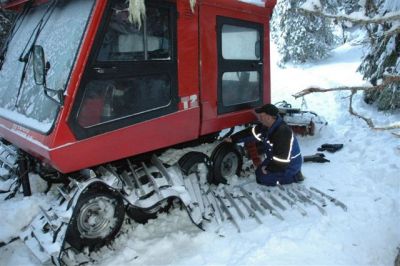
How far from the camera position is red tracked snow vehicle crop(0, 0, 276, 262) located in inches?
132

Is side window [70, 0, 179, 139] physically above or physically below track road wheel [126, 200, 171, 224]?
above

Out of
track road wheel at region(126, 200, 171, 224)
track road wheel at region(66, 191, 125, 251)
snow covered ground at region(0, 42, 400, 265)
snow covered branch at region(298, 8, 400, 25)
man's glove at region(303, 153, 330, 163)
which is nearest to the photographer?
snow covered branch at region(298, 8, 400, 25)

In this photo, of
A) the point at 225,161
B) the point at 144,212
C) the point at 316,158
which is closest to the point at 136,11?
the point at 144,212

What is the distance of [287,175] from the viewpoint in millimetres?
5191

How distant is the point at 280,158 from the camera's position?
5.15 meters

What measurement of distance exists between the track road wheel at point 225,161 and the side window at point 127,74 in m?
1.25

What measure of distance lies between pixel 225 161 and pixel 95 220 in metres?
2.16

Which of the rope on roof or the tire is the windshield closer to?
the rope on roof

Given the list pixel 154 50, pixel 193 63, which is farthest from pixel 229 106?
pixel 154 50

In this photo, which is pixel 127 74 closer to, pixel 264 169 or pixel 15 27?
pixel 15 27

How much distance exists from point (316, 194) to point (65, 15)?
142 inches

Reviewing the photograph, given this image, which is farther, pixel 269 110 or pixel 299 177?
pixel 299 177

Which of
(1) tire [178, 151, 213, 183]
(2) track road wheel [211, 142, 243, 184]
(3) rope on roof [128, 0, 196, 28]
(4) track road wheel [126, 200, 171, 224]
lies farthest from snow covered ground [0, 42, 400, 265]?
(3) rope on roof [128, 0, 196, 28]

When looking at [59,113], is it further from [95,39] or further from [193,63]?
[193,63]
